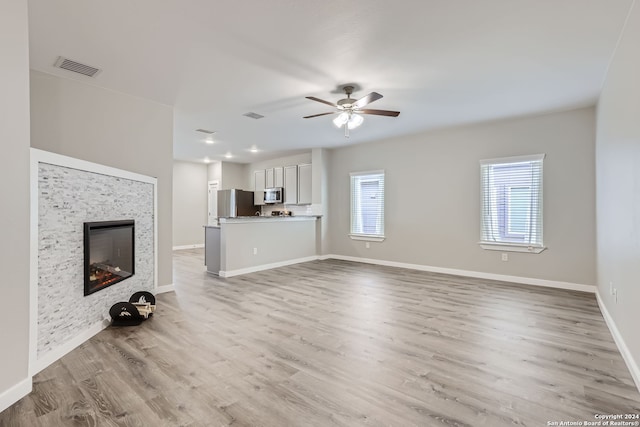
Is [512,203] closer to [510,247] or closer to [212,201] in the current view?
[510,247]

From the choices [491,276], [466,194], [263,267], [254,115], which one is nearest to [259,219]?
[263,267]

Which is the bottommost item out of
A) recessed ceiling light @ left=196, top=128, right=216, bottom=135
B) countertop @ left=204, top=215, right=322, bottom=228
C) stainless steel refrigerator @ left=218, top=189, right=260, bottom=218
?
countertop @ left=204, top=215, right=322, bottom=228

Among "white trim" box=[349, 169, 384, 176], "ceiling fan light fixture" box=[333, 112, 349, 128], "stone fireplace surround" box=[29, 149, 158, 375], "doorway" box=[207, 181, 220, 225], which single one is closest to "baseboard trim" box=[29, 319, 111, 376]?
"stone fireplace surround" box=[29, 149, 158, 375]

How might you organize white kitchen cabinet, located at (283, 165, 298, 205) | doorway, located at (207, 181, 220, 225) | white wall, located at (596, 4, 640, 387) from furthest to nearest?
doorway, located at (207, 181, 220, 225) → white kitchen cabinet, located at (283, 165, 298, 205) → white wall, located at (596, 4, 640, 387)

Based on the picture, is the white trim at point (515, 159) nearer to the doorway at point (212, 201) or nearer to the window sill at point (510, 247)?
the window sill at point (510, 247)

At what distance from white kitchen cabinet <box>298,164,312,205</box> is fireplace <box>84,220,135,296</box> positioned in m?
4.91

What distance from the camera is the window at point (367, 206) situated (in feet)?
22.7

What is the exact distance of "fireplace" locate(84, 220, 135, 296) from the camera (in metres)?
2.83

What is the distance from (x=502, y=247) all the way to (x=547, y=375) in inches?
134

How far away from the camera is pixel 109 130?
388cm

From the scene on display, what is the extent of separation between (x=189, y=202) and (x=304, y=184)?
405cm

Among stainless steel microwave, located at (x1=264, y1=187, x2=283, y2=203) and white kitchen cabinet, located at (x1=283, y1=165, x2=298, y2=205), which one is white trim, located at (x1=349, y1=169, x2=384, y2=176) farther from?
stainless steel microwave, located at (x1=264, y1=187, x2=283, y2=203)

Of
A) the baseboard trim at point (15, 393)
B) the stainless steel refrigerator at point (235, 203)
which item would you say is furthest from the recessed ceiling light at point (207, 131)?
the baseboard trim at point (15, 393)

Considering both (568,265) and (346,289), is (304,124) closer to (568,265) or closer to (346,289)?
(346,289)
